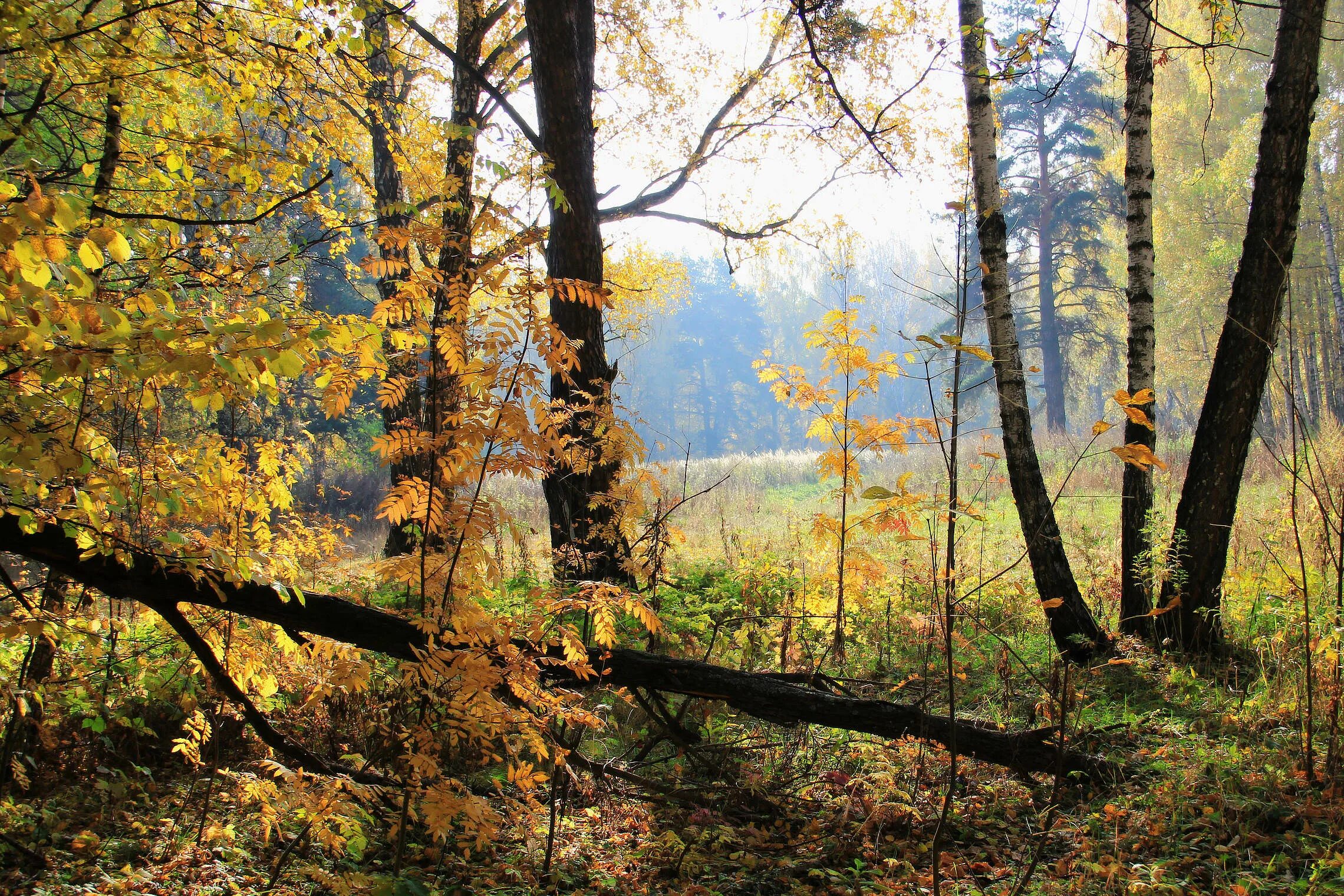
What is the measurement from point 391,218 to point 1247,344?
6.09m

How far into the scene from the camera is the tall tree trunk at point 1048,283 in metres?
A: 23.5

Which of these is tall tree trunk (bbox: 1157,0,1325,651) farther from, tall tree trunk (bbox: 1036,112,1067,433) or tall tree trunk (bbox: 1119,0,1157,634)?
tall tree trunk (bbox: 1036,112,1067,433)

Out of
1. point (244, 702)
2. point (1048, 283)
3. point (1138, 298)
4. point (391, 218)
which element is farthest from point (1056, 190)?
point (244, 702)

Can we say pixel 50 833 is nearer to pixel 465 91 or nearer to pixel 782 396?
pixel 782 396

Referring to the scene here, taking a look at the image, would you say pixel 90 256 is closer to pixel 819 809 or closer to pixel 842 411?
pixel 819 809

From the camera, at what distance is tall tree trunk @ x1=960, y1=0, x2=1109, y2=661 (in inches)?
166

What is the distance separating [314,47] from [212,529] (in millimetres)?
2527

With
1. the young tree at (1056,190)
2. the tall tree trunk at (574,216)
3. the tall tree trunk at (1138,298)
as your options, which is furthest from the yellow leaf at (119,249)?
the young tree at (1056,190)

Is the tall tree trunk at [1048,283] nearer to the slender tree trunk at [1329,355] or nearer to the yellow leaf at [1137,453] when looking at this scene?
the slender tree trunk at [1329,355]

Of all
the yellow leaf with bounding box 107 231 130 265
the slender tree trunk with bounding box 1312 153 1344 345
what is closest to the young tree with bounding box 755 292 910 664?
the yellow leaf with bounding box 107 231 130 265

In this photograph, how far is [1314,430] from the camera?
10805 millimetres

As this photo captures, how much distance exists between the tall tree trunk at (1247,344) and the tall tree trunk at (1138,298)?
232 mm

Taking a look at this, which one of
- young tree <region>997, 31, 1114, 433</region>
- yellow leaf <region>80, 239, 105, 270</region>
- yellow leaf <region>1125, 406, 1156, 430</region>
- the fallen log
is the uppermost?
young tree <region>997, 31, 1114, 433</region>

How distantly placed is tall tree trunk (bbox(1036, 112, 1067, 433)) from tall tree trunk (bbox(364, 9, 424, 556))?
2198 centimetres
